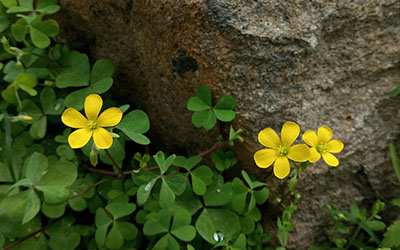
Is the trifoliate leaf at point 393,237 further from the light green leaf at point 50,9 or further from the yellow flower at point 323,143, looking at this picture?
the light green leaf at point 50,9

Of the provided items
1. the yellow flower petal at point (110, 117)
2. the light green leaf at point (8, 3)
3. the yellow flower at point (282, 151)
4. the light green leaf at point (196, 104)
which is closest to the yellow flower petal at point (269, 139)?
the yellow flower at point (282, 151)

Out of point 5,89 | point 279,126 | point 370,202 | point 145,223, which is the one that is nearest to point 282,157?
point 279,126

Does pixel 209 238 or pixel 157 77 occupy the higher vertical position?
pixel 157 77

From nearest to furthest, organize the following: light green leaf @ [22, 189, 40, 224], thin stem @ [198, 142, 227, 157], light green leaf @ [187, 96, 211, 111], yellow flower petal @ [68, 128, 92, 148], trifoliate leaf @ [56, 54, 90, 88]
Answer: yellow flower petal @ [68, 128, 92, 148]
light green leaf @ [22, 189, 40, 224]
light green leaf @ [187, 96, 211, 111]
thin stem @ [198, 142, 227, 157]
trifoliate leaf @ [56, 54, 90, 88]

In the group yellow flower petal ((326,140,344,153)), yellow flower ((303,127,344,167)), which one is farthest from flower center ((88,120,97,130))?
yellow flower petal ((326,140,344,153))

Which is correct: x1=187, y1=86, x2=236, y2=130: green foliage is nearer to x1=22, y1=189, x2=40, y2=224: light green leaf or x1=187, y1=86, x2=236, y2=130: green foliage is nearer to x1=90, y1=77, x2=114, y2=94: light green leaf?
x1=90, y1=77, x2=114, y2=94: light green leaf

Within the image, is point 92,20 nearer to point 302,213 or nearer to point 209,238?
point 209,238

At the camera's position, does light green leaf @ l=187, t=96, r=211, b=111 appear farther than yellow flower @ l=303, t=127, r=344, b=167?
Yes
